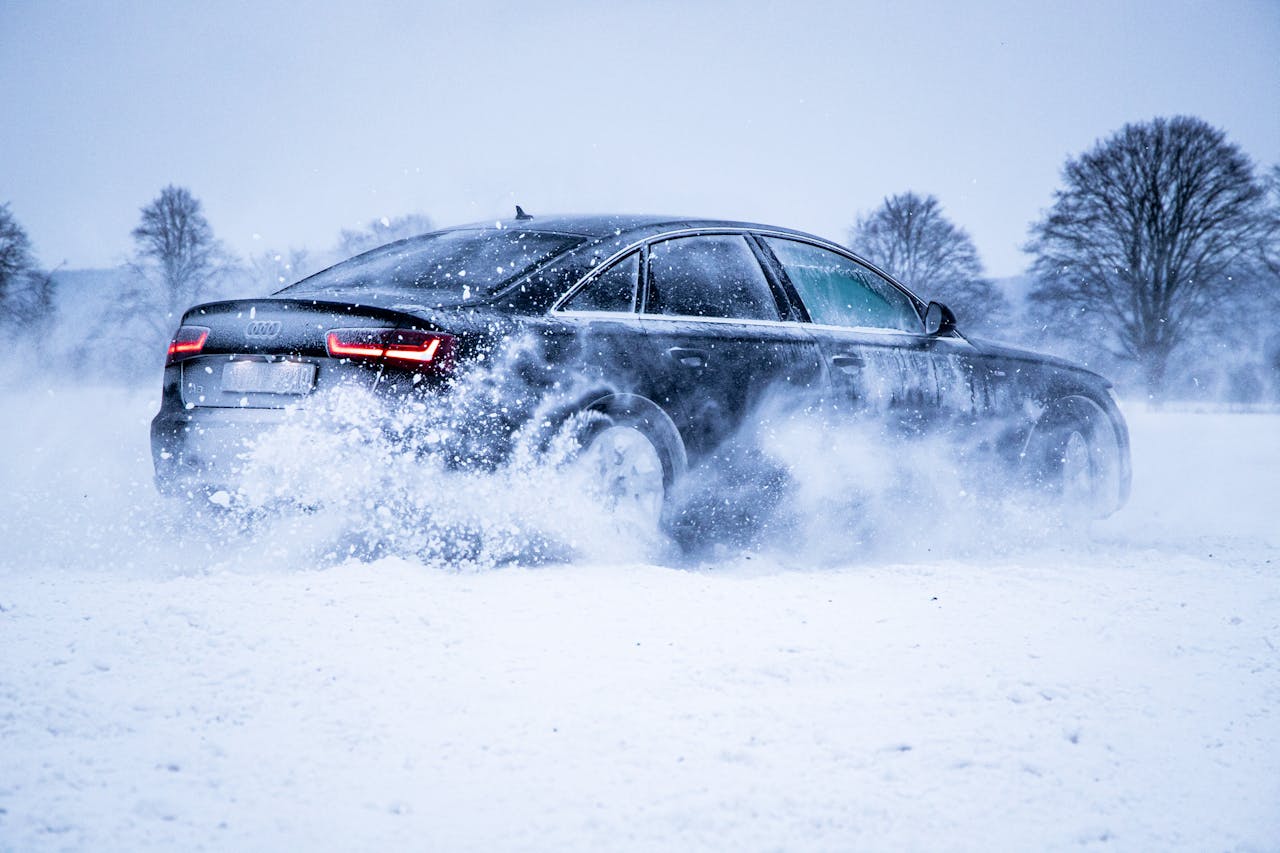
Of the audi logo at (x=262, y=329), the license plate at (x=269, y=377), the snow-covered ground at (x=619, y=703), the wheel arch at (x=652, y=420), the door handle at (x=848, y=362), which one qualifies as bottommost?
the snow-covered ground at (x=619, y=703)

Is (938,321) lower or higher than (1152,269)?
lower

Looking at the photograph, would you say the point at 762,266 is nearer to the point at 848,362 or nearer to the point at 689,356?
the point at 848,362

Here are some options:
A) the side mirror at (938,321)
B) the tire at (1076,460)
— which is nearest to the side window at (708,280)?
the side mirror at (938,321)

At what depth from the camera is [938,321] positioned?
6.02 metres

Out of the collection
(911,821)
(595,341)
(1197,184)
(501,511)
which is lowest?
(911,821)

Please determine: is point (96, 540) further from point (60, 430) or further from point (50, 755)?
point (60, 430)

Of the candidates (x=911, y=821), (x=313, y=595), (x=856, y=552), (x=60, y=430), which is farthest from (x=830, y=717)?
(x=60, y=430)

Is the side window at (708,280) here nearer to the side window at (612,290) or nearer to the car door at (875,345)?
the side window at (612,290)

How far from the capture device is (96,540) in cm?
512

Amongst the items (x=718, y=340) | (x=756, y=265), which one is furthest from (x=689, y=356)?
(x=756, y=265)

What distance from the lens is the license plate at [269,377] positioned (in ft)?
13.3

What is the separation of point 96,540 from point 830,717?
3.70 meters

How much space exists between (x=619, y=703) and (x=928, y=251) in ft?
123

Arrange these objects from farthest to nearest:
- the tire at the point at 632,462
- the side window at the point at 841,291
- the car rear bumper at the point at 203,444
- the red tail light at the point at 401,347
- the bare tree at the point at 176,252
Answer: the bare tree at the point at 176,252, the side window at the point at 841,291, the tire at the point at 632,462, the car rear bumper at the point at 203,444, the red tail light at the point at 401,347
